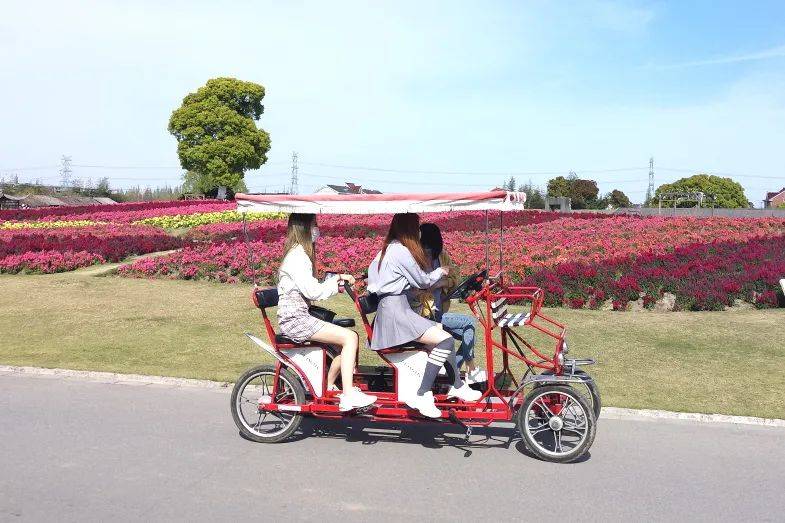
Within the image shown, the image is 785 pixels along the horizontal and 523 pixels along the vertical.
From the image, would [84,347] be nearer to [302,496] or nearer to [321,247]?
[302,496]

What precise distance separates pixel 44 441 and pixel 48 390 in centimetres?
194

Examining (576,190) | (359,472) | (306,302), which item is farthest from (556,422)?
(576,190)

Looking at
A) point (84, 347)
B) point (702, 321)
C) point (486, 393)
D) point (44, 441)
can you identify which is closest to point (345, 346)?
point (486, 393)

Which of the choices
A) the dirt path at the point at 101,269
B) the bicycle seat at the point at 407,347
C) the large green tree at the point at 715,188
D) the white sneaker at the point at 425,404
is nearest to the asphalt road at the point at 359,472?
the white sneaker at the point at 425,404

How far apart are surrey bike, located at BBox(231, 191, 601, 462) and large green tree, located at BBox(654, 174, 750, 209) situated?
8697 centimetres

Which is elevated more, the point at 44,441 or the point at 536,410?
the point at 536,410

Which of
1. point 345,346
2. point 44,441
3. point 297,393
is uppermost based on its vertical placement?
point 345,346

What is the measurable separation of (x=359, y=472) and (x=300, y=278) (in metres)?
1.71

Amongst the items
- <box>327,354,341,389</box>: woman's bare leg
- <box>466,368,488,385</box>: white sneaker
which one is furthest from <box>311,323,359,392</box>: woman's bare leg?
<box>466,368,488,385</box>: white sneaker

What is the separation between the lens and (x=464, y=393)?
626 cm

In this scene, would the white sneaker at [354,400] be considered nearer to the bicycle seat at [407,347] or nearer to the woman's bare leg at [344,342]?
the woman's bare leg at [344,342]

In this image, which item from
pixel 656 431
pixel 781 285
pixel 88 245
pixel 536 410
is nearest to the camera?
pixel 536 410

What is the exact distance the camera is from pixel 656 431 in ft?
21.7

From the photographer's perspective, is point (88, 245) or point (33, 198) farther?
point (33, 198)
